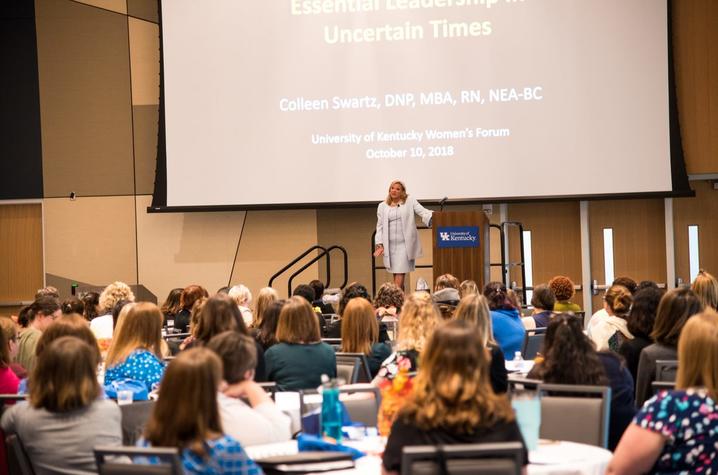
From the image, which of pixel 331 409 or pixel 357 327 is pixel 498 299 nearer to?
pixel 357 327

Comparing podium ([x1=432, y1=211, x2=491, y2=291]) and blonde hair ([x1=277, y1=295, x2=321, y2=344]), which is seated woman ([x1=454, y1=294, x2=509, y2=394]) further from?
podium ([x1=432, y1=211, x2=491, y2=291])

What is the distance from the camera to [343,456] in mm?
3133

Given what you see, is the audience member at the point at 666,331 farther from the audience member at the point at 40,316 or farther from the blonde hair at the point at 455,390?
the audience member at the point at 40,316

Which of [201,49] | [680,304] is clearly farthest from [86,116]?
[680,304]

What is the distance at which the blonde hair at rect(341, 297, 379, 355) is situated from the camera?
5312 millimetres

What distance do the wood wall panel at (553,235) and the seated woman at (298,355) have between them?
789 centimetres

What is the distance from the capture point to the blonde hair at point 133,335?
4.83m

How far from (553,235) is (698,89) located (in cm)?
254

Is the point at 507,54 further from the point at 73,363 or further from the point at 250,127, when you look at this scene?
the point at 73,363

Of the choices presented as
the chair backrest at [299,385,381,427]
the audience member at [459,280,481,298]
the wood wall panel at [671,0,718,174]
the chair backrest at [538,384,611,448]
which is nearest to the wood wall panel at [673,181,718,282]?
the wood wall panel at [671,0,718,174]

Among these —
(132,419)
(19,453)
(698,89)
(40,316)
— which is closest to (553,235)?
(698,89)

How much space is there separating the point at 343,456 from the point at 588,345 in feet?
4.50

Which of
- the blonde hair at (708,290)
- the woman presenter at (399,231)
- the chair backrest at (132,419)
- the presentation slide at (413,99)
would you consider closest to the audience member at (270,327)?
the chair backrest at (132,419)

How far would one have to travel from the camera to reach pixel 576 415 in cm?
385
